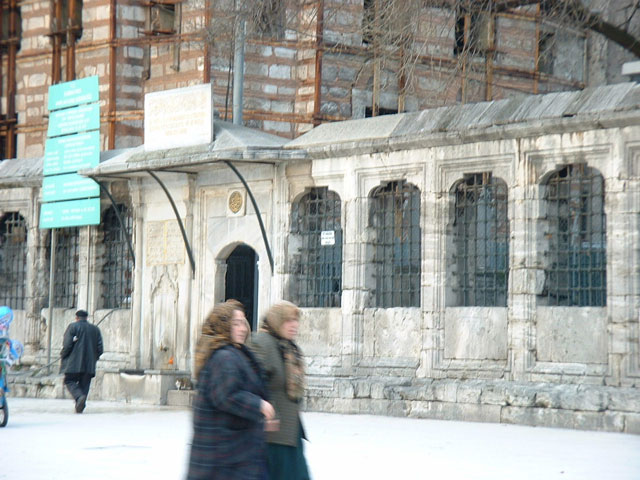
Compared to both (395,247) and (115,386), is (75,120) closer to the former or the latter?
(115,386)

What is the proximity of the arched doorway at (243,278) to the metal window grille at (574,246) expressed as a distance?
584cm

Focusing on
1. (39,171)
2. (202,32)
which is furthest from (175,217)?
(202,32)

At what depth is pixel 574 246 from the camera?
48.7ft

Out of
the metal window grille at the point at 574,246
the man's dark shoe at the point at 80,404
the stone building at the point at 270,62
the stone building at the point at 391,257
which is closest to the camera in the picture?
the stone building at the point at 391,257

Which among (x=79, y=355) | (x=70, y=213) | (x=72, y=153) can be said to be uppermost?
(x=72, y=153)

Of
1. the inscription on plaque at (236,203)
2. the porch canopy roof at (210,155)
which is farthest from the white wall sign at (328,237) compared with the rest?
the inscription on plaque at (236,203)

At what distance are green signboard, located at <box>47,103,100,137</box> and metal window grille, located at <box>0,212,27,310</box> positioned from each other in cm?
207

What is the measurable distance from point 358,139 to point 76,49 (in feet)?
42.2

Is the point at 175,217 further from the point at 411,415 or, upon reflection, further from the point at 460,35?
the point at 460,35

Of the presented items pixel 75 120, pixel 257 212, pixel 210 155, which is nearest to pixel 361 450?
pixel 257 212

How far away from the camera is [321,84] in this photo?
1012 inches

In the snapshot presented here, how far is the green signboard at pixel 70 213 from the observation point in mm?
20141

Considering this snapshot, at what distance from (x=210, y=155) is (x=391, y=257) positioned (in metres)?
2.83

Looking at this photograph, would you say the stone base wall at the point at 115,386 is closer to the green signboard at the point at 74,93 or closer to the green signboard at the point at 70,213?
the green signboard at the point at 70,213
